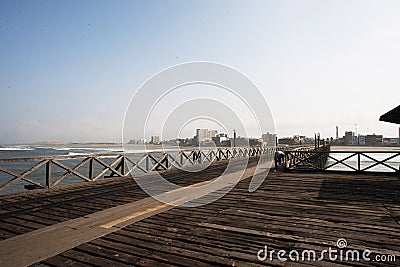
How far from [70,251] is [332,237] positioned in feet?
11.3

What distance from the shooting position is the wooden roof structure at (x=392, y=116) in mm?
8970

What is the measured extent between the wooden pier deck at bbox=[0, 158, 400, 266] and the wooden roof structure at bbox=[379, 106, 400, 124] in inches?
114

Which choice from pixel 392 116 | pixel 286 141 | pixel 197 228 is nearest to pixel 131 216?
pixel 197 228

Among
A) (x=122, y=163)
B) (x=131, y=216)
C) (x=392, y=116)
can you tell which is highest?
(x=392, y=116)

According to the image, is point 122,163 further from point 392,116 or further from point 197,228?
point 392,116

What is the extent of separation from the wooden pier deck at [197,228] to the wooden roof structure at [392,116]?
290 cm

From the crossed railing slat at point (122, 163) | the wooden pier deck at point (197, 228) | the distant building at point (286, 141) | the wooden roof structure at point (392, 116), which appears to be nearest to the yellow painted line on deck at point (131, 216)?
the wooden pier deck at point (197, 228)

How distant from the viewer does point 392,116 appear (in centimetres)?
934

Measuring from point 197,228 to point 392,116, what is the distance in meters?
8.00

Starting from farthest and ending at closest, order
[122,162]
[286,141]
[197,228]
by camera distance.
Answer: [286,141] → [122,162] → [197,228]

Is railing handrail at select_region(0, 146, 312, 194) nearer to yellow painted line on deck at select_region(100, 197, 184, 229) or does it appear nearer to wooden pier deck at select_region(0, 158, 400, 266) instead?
wooden pier deck at select_region(0, 158, 400, 266)

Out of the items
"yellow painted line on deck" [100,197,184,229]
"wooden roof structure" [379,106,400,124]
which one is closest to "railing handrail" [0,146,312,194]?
"yellow painted line on deck" [100,197,184,229]

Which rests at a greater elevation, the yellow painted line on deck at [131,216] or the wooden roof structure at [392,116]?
the wooden roof structure at [392,116]

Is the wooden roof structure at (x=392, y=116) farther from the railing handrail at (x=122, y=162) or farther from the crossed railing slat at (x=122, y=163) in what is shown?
the crossed railing slat at (x=122, y=163)
